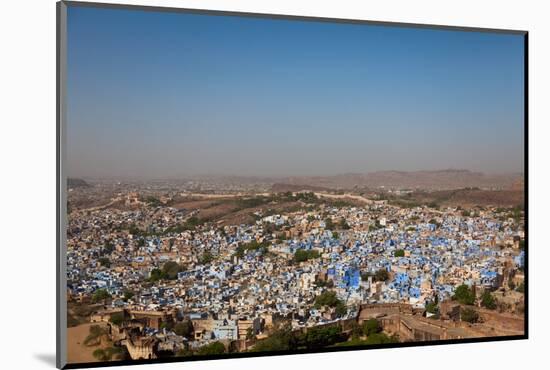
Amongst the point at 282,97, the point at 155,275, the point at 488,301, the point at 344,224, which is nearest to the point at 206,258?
the point at 155,275

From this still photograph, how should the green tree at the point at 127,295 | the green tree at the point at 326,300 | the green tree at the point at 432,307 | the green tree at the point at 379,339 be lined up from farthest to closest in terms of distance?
the green tree at the point at 432,307
the green tree at the point at 379,339
the green tree at the point at 326,300
the green tree at the point at 127,295

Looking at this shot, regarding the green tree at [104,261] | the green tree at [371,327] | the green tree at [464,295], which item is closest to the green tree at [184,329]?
the green tree at [104,261]

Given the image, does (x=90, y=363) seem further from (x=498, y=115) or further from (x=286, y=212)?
(x=498, y=115)

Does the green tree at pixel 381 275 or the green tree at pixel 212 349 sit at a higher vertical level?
the green tree at pixel 381 275

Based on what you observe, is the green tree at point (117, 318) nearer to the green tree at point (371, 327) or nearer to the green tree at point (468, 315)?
the green tree at point (371, 327)

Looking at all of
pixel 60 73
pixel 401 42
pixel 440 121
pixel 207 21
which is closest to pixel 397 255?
pixel 440 121

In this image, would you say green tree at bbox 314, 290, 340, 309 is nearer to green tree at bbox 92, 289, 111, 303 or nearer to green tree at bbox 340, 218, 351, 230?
green tree at bbox 340, 218, 351, 230

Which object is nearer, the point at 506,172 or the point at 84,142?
the point at 84,142

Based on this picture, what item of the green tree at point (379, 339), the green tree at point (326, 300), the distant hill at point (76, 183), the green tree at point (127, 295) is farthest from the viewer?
the green tree at point (379, 339)
